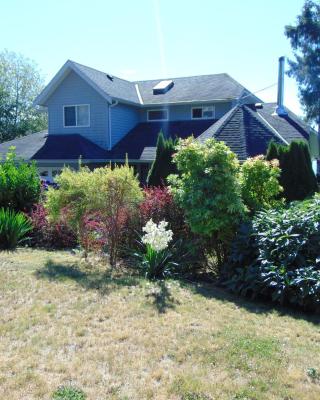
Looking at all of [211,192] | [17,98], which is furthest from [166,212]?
[17,98]

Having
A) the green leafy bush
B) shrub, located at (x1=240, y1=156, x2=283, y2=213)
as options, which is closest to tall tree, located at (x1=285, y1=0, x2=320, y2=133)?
shrub, located at (x1=240, y1=156, x2=283, y2=213)

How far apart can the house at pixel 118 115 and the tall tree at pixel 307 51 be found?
5691 mm

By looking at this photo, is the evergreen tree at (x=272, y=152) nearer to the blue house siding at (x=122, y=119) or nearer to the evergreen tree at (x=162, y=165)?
the evergreen tree at (x=162, y=165)

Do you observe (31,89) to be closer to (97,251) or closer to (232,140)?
(232,140)

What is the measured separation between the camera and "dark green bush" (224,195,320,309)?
552cm

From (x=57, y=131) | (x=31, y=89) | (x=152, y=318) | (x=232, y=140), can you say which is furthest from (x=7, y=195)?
(x=31, y=89)

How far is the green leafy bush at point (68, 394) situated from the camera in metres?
3.22

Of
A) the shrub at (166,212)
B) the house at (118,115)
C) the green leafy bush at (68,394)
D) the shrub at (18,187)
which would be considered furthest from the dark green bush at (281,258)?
the house at (118,115)

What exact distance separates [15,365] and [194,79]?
21.1m

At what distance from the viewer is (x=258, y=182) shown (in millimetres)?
7574

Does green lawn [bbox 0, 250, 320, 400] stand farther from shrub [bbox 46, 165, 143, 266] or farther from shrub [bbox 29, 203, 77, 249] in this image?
shrub [bbox 29, 203, 77, 249]

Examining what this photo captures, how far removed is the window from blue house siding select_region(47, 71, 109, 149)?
2.93m

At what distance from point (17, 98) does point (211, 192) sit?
37.2 meters

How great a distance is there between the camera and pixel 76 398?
10.5ft
